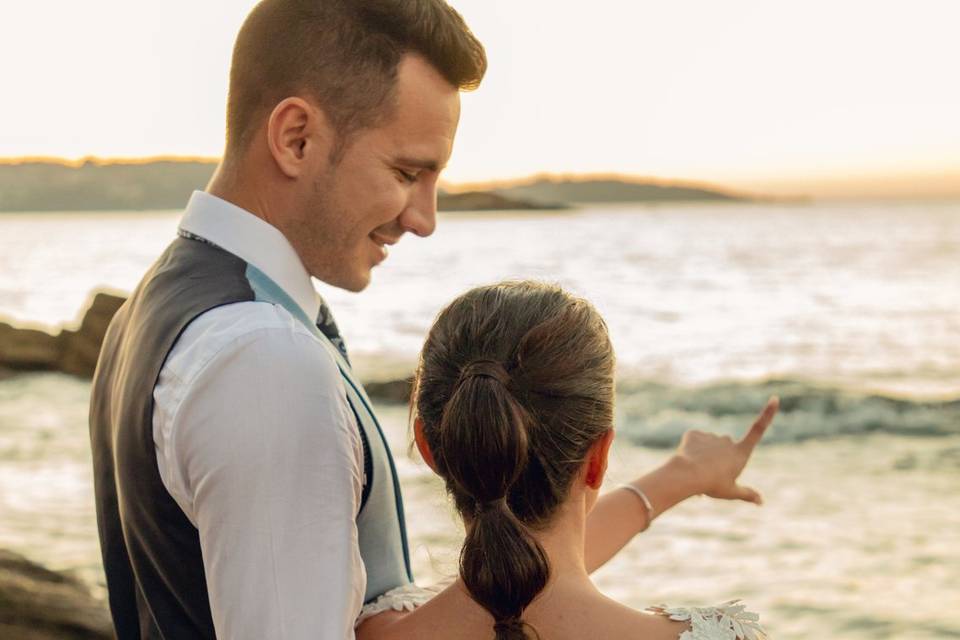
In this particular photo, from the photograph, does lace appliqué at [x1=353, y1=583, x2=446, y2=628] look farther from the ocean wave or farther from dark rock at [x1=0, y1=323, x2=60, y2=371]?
dark rock at [x1=0, y1=323, x2=60, y2=371]

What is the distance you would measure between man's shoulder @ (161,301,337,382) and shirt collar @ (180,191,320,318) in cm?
19

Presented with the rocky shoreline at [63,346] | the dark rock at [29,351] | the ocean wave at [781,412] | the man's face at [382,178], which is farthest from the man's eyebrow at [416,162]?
the dark rock at [29,351]

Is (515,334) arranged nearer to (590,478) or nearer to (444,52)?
(590,478)

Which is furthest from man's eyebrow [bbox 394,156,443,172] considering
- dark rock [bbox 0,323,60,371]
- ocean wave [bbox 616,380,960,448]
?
dark rock [bbox 0,323,60,371]

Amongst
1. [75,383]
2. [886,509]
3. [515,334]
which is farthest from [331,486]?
[75,383]

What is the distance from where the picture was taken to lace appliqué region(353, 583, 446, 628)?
167 cm

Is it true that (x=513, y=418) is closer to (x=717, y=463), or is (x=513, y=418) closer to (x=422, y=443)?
(x=422, y=443)

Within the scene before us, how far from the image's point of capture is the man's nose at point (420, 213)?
175 centimetres

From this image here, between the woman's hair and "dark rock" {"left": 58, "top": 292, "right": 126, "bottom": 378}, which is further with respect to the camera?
"dark rock" {"left": 58, "top": 292, "right": 126, "bottom": 378}

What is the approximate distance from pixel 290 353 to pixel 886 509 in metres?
8.60

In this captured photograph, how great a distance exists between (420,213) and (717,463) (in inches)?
32.8

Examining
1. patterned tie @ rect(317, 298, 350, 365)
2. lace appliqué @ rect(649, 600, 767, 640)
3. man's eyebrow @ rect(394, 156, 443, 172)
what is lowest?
lace appliqué @ rect(649, 600, 767, 640)

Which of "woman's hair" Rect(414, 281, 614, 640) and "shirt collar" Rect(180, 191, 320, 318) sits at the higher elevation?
"shirt collar" Rect(180, 191, 320, 318)

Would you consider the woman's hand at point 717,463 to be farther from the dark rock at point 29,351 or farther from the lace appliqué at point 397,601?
the dark rock at point 29,351
